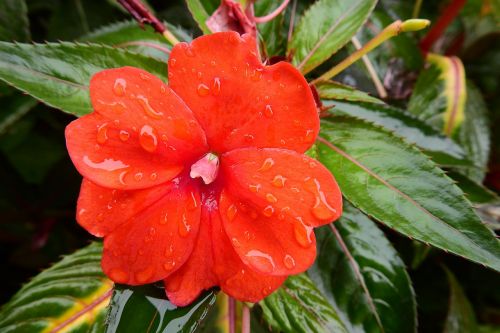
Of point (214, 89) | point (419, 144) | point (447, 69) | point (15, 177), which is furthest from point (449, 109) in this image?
point (15, 177)

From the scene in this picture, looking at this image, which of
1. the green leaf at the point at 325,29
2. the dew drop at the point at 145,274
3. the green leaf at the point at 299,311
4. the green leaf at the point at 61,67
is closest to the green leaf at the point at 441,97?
the green leaf at the point at 325,29

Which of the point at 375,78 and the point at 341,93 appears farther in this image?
the point at 375,78

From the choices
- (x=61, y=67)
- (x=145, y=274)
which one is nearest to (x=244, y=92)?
(x=145, y=274)

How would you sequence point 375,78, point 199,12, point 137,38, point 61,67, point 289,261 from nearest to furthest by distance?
point 289,261, point 61,67, point 199,12, point 137,38, point 375,78

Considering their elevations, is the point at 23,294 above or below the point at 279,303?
above

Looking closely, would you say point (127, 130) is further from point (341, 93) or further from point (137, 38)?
point (137, 38)

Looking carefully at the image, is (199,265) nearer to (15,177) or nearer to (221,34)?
(221,34)
